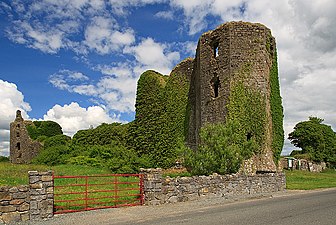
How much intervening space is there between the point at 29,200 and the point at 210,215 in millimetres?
5982

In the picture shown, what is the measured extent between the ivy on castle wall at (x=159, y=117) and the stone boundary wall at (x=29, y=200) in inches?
837

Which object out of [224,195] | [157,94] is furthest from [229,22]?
[224,195]

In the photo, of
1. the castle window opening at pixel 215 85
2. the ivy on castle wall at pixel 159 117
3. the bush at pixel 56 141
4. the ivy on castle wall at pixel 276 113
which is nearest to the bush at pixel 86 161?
the ivy on castle wall at pixel 159 117

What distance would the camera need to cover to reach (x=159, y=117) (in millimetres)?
34781

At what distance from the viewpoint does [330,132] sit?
63.7 meters

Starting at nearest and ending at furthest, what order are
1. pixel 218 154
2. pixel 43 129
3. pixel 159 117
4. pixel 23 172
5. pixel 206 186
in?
pixel 206 186, pixel 218 154, pixel 23 172, pixel 159 117, pixel 43 129

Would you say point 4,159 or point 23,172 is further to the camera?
point 4,159

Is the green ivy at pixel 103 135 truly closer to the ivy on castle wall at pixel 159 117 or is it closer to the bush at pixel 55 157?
the ivy on castle wall at pixel 159 117

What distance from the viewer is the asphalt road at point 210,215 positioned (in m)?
10.6

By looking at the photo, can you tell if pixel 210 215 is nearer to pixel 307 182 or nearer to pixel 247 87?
pixel 247 87

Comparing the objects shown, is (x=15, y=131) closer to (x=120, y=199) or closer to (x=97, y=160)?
(x=97, y=160)

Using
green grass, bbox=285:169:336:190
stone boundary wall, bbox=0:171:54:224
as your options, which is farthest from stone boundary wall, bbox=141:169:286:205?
stone boundary wall, bbox=0:171:54:224

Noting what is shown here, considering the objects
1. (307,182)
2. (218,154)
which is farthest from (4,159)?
(307,182)

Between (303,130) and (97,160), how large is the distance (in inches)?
1873
